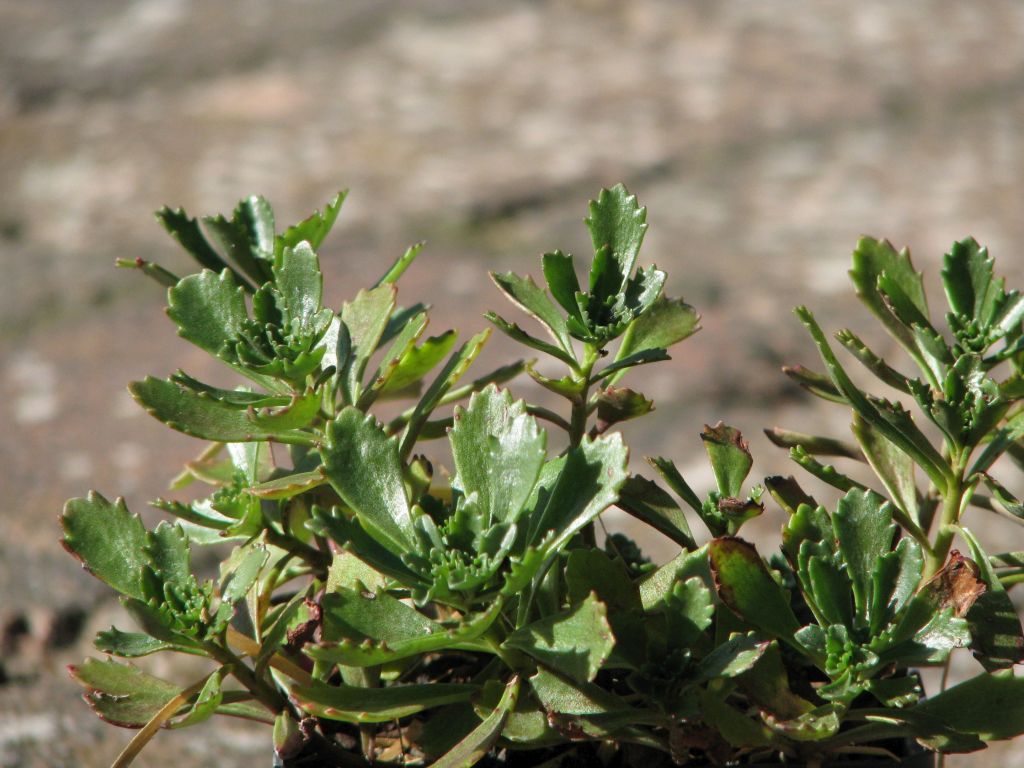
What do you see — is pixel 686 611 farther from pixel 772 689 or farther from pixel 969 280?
pixel 969 280

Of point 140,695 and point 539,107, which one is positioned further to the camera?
point 539,107

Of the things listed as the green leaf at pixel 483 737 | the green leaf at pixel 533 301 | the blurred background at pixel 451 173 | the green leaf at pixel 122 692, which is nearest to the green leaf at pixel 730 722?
the green leaf at pixel 483 737

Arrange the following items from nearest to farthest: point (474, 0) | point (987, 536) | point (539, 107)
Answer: point (987, 536) → point (539, 107) → point (474, 0)

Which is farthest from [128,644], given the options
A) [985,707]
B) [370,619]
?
[985,707]

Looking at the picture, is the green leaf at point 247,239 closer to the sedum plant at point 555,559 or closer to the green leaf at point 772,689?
the sedum plant at point 555,559

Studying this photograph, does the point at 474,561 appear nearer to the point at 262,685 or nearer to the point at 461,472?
the point at 461,472

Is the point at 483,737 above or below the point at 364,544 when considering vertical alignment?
below

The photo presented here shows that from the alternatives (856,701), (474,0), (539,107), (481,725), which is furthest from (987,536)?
(474,0)
